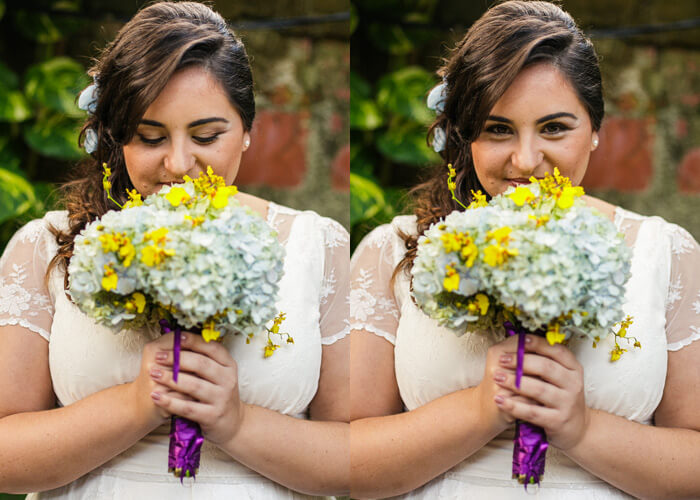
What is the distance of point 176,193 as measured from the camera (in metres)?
1.61

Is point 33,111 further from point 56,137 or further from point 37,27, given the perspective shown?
point 37,27

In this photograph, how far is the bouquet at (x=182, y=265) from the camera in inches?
58.6

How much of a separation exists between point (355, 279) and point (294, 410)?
42cm

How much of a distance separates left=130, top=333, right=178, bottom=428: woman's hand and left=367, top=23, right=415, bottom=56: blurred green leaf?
1364 mm

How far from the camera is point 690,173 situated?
8.89 ft

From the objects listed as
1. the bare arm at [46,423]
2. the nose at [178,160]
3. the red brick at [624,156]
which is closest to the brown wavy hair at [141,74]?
the nose at [178,160]

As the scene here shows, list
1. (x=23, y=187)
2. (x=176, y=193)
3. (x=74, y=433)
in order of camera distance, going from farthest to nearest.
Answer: (x=23, y=187), (x=74, y=433), (x=176, y=193)

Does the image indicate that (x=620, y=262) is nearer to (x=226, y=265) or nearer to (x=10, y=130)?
(x=226, y=265)

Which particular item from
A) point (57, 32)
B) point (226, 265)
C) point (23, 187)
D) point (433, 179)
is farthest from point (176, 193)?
point (57, 32)

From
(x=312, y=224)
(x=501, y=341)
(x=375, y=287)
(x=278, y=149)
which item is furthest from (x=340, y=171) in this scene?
(x=501, y=341)

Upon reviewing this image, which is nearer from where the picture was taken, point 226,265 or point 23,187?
point 226,265

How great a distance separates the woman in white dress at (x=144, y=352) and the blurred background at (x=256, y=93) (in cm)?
40

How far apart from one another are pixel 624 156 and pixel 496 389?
130 centimetres

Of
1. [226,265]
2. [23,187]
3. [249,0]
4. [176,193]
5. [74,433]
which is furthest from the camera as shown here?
[249,0]
